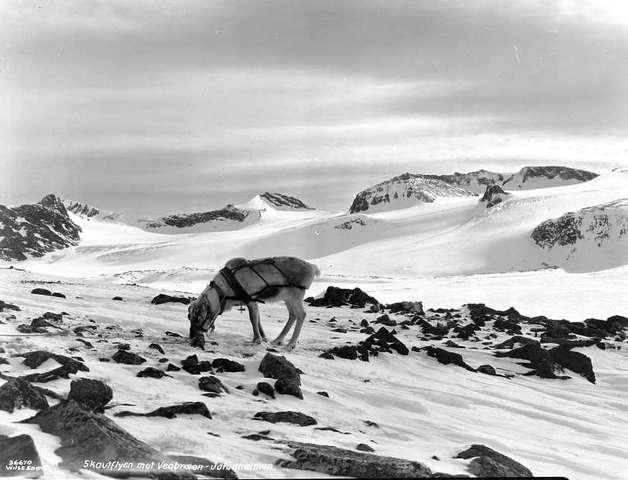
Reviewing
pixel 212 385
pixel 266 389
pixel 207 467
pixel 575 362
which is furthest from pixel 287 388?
pixel 575 362

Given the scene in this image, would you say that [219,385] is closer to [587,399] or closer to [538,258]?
[587,399]

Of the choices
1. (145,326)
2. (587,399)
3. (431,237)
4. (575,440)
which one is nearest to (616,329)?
(587,399)

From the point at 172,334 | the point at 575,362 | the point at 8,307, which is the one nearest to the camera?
the point at 172,334

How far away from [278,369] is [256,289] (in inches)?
125

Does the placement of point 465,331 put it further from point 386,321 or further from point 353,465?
point 353,465

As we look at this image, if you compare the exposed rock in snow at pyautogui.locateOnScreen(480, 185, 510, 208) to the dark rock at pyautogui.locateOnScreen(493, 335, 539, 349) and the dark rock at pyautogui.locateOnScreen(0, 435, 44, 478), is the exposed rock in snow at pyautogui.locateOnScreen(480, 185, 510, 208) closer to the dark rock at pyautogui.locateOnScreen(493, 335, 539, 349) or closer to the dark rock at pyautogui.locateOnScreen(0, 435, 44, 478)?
the dark rock at pyautogui.locateOnScreen(493, 335, 539, 349)

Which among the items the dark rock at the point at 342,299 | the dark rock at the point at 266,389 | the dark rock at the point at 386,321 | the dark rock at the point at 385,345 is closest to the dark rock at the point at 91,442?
the dark rock at the point at 266,389

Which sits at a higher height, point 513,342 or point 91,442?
point 91,442

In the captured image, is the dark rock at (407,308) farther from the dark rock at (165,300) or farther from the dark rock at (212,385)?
the dark rock at (212,385)

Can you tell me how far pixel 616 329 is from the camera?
2141 centimetres

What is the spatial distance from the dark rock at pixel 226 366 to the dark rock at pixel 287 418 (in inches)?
84.5

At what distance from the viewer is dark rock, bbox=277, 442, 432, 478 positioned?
5.20 metres

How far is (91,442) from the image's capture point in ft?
15.9

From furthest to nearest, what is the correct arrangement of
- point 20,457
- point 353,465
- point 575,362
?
1. point 575,362
2. point 353,465
3. point 20,457
